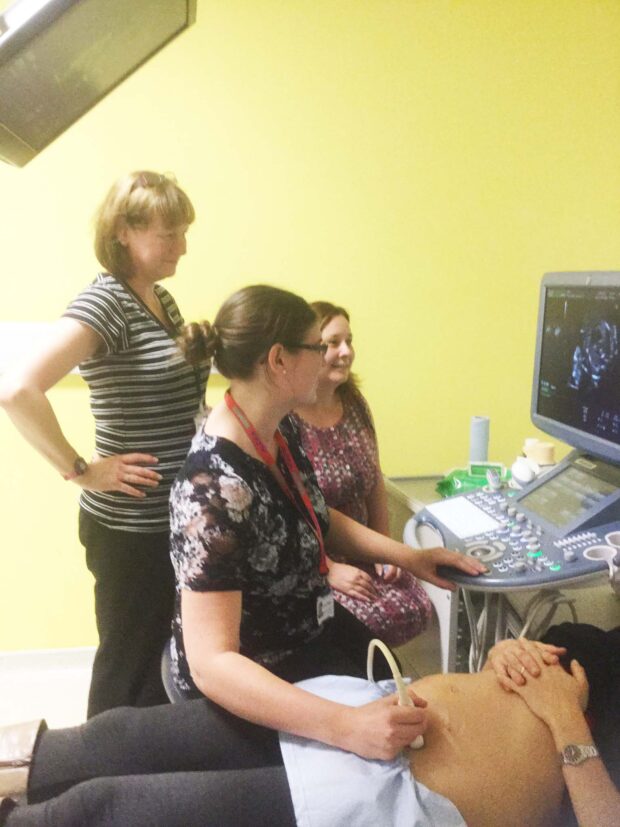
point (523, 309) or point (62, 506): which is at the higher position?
point (523, 309)

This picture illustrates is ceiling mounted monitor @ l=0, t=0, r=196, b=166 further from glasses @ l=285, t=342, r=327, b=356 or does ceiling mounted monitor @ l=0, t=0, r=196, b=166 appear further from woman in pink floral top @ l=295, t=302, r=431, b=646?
woman in pink floral top @ l=295, t=302, r=431, b=646

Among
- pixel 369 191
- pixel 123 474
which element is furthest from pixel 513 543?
pixel 369 191

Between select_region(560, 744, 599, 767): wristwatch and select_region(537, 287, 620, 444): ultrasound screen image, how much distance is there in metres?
0.59

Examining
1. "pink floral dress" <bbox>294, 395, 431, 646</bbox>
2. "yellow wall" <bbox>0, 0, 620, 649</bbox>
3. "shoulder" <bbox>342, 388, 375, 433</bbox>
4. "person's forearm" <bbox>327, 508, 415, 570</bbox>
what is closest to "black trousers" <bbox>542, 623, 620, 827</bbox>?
"person's forearm" <bbox>327, 508, 415, 570</bbox>

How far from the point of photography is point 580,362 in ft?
4.65

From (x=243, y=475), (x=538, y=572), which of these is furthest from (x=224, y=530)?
(x=538, y=572)

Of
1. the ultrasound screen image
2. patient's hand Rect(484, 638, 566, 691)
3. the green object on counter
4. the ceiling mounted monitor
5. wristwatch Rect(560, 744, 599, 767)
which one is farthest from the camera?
the green object on counter

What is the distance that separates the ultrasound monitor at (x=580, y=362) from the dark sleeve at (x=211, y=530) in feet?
2.48

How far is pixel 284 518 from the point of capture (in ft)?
3.73

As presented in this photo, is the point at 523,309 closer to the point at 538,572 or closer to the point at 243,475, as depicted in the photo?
the point at 538,572

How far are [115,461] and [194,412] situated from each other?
0.21 meters

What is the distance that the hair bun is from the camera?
1.18m

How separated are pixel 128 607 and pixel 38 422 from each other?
1.59ft

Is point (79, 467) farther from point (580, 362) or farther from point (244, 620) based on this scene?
point (580, 362)
